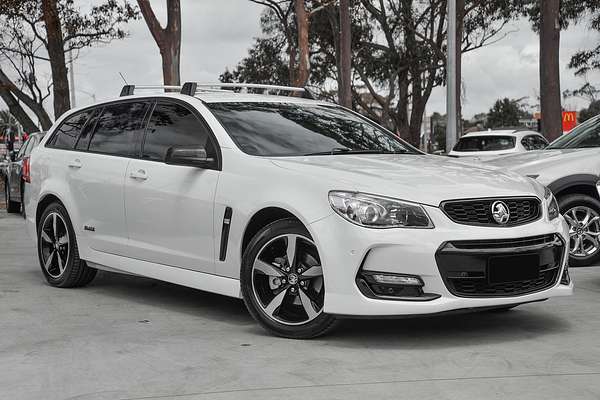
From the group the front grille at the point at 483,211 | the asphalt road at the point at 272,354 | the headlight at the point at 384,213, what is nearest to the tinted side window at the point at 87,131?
the asphalt road at the point at 272,354

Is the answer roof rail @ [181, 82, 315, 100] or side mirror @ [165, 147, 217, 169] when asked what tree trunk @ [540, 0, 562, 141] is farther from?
side mirror @ [165, 147, 217, 169]

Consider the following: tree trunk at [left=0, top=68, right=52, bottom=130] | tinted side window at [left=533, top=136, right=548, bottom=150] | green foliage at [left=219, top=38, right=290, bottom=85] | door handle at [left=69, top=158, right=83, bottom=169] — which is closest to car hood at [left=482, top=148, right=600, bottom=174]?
door handle at [left=69, top=158, right=83, bottom=169]

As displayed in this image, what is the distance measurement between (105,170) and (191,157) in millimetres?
1327

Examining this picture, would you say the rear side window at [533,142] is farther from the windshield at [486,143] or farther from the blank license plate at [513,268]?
the blank license plate at [513,268]

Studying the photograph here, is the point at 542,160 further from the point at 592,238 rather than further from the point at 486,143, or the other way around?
the point at 486,143

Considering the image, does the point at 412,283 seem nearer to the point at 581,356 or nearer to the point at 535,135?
the point at 581,356

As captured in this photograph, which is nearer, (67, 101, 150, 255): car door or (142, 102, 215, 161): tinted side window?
(142, 102, 215, 161): tinted side window

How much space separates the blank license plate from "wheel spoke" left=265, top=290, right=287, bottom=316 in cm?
126

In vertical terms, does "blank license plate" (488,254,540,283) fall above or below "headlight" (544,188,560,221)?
below

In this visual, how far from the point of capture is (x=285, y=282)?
245 inches

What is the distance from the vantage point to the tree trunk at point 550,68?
22.9 meters

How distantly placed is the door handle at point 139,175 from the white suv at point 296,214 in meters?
0.01

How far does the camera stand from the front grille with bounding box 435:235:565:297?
5.79 meters

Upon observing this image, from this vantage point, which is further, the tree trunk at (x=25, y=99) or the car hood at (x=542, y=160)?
the tree trunk at (x=25, y=99)
